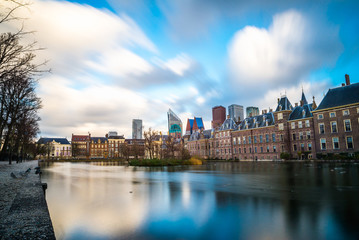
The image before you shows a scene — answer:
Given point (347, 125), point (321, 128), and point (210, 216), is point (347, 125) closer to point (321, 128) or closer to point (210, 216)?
point (321, 128)

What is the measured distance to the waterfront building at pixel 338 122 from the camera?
4403 centimetres

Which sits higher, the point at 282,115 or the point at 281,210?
the point at 282,115

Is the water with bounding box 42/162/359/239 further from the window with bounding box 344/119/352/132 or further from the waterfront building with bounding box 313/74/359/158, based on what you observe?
the window with bounding box 344/119/352/132

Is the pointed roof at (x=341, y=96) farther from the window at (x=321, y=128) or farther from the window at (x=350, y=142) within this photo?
the window at (x=350, y=142)

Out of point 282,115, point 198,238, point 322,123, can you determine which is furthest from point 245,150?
point 198,238

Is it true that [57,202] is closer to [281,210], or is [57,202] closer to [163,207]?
[163,207]

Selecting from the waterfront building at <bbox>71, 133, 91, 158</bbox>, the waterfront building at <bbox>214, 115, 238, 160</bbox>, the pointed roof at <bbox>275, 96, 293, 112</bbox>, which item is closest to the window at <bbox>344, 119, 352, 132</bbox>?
the pointed roof at <bbox>275, 96, 293, 112</bbox>

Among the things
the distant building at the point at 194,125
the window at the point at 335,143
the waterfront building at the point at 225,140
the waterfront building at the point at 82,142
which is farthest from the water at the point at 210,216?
the waterfront building at the point at 82,142

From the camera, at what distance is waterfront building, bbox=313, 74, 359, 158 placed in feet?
144

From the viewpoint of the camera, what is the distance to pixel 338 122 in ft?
152

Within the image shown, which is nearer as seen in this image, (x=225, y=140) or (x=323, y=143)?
(x=323, y=143)

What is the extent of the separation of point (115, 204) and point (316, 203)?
309 inches

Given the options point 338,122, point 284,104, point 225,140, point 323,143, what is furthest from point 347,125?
point 225,140

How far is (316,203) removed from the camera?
27.9ft
